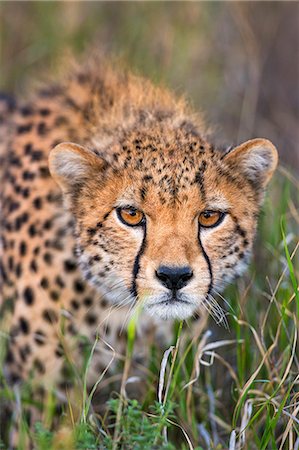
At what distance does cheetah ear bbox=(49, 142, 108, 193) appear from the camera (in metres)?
3.01

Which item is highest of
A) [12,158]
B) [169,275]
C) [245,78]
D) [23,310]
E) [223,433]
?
[245,78]

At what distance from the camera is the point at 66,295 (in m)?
3.35

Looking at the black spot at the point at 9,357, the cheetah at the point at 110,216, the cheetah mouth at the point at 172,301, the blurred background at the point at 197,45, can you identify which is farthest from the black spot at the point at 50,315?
the blurred background at the point at 197,45

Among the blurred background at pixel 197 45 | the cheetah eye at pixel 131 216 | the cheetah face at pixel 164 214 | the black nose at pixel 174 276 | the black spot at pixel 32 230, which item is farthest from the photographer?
the blurred background at pixel 197 45

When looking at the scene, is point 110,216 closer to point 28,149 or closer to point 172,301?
point 172,301

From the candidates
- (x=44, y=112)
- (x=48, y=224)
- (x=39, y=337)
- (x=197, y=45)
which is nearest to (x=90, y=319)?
(x=39, y=337)

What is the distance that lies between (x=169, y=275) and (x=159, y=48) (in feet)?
12.3

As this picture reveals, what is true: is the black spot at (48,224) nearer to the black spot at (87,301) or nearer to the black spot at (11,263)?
the black spot at (11,263)

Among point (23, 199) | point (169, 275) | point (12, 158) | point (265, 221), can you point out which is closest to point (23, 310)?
point (23, 199)

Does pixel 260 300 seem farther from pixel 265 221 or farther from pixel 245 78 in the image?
pixel 245 78

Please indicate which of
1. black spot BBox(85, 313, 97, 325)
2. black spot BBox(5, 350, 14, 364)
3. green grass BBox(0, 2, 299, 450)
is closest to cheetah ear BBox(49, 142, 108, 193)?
black spot BBox(85, 313, 97, 325)

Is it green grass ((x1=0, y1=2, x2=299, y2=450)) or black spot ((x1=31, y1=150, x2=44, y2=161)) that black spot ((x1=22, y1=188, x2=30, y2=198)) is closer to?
black spot ((x1=31, y1=150, x2=44, y2=161))

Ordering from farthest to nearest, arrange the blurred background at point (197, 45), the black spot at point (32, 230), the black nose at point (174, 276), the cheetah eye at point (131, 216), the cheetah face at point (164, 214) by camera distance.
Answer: the blurred background at point (197, 45) → the black spot at point (32, 230) → the cheetah eye at point (131, 216) → the cheetah face at point (164, 214) → the black nose at point (174, 276)

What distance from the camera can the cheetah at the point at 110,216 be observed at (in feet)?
9.33
